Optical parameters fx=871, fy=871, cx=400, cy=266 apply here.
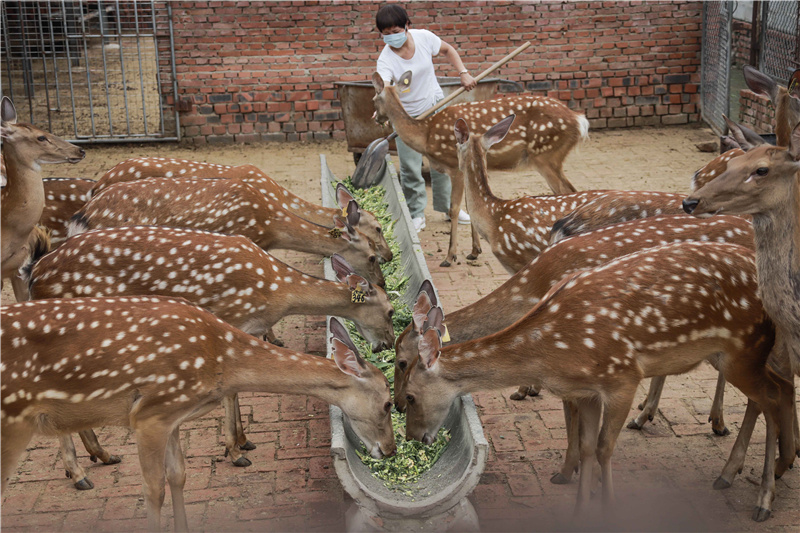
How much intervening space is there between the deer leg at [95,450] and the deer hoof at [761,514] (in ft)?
12.0

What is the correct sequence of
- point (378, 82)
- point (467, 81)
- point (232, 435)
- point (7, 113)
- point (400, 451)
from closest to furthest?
1. point (400, 451)
2. point (232, 435)
3. point (7, 113)
4. point (467, 81)
5. point (378, 82)

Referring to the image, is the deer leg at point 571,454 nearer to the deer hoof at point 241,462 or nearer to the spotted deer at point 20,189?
the deer hoof at point 241,462

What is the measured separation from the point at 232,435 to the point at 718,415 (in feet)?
9.80

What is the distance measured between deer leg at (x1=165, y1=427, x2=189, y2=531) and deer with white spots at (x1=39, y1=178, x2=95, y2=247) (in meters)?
3.06

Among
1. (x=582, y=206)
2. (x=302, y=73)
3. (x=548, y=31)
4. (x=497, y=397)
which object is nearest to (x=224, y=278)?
(x=497, y=397)

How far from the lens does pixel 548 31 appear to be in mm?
12852

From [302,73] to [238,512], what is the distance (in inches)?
353

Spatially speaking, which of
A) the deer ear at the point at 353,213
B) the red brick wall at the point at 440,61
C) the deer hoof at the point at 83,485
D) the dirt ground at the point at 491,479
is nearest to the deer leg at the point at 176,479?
the dirt ground at the point at 491,479

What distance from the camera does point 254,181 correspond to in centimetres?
713

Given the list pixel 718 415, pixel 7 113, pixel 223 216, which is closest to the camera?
pixel 718 415

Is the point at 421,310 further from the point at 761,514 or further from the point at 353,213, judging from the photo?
the point at 761,514

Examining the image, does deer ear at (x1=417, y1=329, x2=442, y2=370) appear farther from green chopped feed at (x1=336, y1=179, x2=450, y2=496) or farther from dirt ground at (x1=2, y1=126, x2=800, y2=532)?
dirt ground at (x1=2, y1=126, x2=800, y2=532)

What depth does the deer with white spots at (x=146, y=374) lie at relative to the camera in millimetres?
4055

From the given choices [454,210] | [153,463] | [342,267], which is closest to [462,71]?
[454,210]
